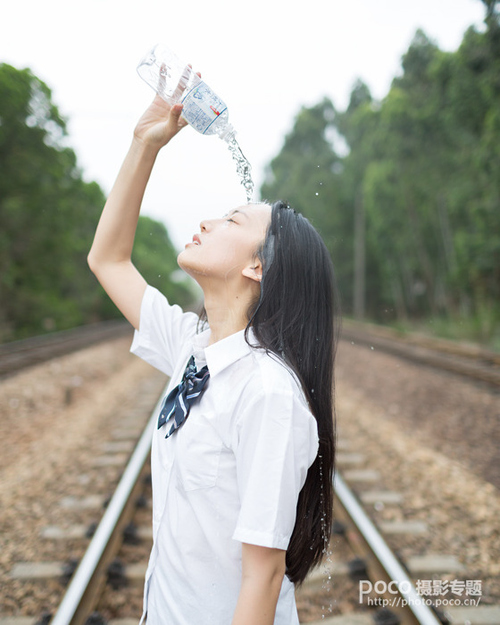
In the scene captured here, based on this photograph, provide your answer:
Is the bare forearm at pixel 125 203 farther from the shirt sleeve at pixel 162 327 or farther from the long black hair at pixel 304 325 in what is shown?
the long black hair at pixel 304 325

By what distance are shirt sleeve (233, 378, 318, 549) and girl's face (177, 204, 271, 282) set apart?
17.2 inches

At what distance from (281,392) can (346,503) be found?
9.90 feet

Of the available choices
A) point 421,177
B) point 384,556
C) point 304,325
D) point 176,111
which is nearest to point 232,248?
point 304,325

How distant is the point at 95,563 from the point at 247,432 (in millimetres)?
2285

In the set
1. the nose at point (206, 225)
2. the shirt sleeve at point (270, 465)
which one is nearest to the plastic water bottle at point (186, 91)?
the nose at point (206, 225)

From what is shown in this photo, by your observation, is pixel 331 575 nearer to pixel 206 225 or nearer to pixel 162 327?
pixel 162 327

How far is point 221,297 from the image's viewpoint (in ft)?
4.71

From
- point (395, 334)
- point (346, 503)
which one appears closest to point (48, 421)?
point (346, 503)

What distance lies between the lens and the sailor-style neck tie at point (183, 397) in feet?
4.07

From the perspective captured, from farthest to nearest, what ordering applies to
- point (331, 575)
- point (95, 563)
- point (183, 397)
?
point (331, 575) < point (95, 563) < point (183, 397)

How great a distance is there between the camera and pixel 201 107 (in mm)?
1732

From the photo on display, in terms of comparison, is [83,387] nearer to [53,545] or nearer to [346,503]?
[53,545]

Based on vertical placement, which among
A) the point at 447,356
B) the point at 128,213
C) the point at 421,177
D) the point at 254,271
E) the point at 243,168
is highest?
the point at 421,177

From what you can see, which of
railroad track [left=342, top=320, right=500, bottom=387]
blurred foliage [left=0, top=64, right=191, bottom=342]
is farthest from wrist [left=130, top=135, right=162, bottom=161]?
railroad track [left=342, top=320, right=500, bottom=387]
